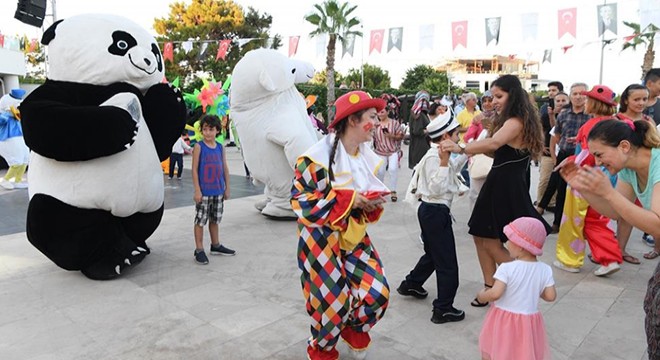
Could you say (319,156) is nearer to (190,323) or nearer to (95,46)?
(190,323)

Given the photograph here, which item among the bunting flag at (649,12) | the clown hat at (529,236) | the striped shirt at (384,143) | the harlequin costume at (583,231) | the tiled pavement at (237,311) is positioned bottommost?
the tiled pavement at (237,311)

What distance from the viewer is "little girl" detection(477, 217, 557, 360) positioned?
7.82 feet

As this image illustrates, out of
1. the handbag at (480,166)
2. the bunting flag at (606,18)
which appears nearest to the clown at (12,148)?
the handbag at (480,166)

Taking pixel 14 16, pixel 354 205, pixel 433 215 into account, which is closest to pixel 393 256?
pixel 433 215

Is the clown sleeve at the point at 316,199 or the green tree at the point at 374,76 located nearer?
the clown sleeve at the point at 316,199

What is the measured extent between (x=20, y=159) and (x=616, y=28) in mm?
13709

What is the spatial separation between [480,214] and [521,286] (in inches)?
44.0

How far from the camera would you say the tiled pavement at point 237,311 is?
118 inches

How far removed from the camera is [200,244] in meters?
4.75

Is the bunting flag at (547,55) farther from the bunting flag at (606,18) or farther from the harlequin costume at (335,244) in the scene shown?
the harlequin costume at (335,244)

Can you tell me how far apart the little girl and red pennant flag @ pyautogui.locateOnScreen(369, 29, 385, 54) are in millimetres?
13523

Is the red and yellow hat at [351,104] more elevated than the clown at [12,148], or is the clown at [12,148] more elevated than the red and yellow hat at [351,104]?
the red and yellow hat at [351,104]

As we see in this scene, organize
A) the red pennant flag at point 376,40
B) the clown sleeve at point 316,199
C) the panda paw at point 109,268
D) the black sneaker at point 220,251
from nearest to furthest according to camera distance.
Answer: the clown sleeve at point 316,199 → the panda paw at point 109,268 → the black sneaker at point 220,251 → the red pennant flag at point 376,40

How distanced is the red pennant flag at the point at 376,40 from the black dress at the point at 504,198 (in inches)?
489
